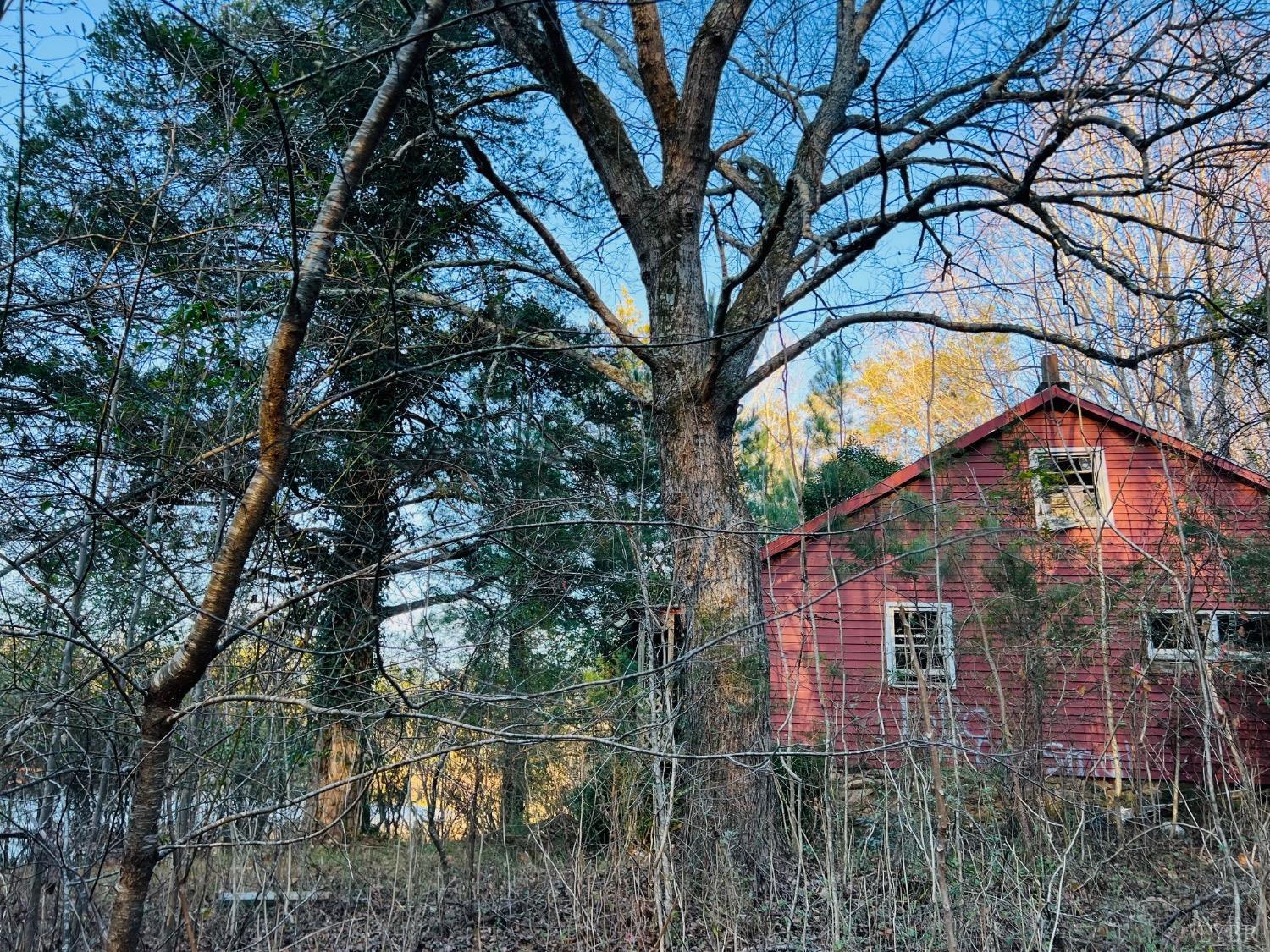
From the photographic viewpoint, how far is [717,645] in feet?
16.6

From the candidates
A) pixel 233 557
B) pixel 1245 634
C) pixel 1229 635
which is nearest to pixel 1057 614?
pixel 1229 635

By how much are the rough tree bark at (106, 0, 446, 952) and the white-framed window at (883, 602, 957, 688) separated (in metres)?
2.24

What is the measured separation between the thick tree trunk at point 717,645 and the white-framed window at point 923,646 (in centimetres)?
79

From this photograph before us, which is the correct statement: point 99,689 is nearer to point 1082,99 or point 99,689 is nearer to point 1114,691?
point 1082,99

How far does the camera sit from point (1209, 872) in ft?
17.8

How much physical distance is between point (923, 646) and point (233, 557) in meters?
4.59

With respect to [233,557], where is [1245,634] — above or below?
below

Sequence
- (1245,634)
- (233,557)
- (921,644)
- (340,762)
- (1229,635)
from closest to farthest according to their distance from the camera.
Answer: (233,557), (340,762), (1229,635), (921,644), (1245,634)

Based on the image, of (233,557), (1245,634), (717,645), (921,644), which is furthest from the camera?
(1245,634)

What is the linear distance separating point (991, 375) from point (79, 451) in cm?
489

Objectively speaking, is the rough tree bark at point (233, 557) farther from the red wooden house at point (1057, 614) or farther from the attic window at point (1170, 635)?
the attic window at point (1170, 635)

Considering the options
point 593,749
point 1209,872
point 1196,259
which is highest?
point 1196,259

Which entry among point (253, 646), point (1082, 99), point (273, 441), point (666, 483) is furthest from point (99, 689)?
point (1082, 99)

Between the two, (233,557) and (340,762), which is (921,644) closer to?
(340,762)
